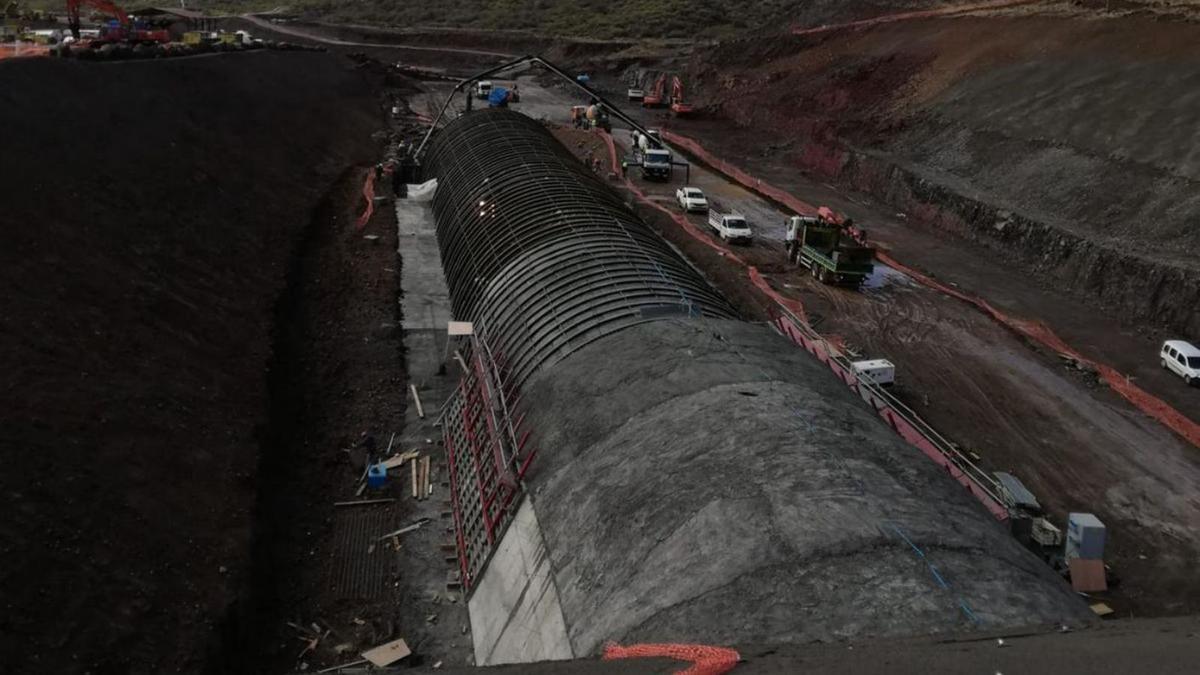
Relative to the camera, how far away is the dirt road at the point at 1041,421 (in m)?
18.6

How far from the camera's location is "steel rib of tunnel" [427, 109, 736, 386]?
18.9 meters

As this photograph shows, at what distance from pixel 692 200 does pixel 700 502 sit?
108 feet

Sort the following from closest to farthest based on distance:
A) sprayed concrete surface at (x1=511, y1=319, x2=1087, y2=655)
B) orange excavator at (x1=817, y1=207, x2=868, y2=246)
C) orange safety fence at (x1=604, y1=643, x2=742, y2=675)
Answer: orange safety fence at (x1=604, y1=643, x2=742, y2=675) → sprayed concrete surface at (x1=511, y1=319, x2=1087, y2=655) → orange excavator at (x1=817, y1=207, x2=868, y2=246)

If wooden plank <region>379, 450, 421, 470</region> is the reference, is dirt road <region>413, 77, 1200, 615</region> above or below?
above

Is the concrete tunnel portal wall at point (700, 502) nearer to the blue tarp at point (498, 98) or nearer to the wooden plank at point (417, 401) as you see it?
the wooden plank at point (417, 401)

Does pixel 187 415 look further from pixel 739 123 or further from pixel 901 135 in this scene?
pixel 739 123

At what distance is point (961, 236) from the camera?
40594mm

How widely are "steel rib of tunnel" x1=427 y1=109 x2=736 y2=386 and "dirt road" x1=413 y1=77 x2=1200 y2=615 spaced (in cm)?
832

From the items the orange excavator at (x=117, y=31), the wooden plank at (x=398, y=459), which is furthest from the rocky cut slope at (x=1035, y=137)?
the orange excavator at (x=117, y=31)

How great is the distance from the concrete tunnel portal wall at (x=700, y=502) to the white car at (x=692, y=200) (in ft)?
75.6

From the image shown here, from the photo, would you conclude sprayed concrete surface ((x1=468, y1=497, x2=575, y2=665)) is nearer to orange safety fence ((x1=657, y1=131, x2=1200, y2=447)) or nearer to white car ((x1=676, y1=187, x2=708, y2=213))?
orange safety fence ((x1=657, y1=131, x2=1200, y2=447))

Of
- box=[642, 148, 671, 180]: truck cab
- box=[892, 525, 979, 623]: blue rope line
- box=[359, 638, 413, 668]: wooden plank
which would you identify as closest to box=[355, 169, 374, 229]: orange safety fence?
box=[642, 148, 671, 180]: truck cab

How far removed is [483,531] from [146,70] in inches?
1469

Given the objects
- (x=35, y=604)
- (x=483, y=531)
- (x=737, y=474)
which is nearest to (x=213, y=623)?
(x=35, y=604)
